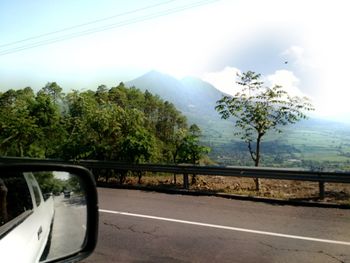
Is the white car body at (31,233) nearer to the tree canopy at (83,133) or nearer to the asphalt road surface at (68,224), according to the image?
the asphalt road surface at (68,224)

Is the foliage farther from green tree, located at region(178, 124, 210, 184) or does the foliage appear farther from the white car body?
the white car body

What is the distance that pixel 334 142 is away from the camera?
3131cm

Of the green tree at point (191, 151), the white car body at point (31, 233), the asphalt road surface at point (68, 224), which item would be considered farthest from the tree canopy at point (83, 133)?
the white car body at point (31, 233)

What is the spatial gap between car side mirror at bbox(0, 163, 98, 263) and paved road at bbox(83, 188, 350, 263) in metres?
4.53

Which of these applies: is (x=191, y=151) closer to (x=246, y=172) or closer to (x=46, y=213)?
(x=246, y=172)

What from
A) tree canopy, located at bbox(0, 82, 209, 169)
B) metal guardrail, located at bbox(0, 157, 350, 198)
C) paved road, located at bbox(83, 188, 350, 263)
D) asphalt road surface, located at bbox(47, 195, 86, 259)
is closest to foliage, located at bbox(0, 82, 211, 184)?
tree canopy, located at bbox(0, 82, 209, 169)

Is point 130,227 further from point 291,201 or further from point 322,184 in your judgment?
point 322,184

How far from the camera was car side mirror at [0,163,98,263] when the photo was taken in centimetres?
197

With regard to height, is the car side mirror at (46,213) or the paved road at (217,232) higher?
the car side mirror at (46,213)

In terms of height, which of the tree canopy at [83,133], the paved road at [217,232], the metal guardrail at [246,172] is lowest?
the paved road at [217,232]

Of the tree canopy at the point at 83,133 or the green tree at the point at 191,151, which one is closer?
the green tree at the point at 191,151

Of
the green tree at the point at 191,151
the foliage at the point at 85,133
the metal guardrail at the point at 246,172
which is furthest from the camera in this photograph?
the foliage at the point at 85,133

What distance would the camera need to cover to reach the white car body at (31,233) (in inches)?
74.6

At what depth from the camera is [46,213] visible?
2318 mm
